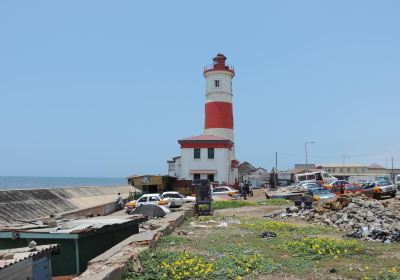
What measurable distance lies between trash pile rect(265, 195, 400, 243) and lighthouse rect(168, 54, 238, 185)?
980 inches

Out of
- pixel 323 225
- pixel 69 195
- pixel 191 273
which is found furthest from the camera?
pixel 69 195

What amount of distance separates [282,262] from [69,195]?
1037 inches

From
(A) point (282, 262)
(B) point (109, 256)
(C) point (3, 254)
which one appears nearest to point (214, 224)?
(A) point (282, 262)

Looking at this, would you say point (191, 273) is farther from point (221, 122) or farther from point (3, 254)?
point (221, 122)

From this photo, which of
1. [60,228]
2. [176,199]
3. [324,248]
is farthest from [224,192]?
[60,228]

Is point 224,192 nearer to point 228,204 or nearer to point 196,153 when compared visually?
point 228,204

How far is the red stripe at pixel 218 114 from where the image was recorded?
5419 centimetres

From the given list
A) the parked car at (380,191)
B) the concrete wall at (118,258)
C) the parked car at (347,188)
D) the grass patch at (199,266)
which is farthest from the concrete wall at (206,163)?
the grass patch at (199,266)

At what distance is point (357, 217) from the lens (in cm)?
1888

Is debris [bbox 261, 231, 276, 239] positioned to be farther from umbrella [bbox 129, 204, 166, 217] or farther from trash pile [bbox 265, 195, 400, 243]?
umbrella [bbox 129, 204, 166, 217]

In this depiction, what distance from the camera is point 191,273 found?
9422 mm

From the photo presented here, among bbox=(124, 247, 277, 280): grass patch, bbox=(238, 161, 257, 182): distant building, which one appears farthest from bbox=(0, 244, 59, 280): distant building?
bbox=(238, 161, 257, 182): distant building

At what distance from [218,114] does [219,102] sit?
1.48 metres

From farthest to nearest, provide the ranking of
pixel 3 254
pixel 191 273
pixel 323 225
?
pixel 323 225 < pixel 191 273 < pixel 3 254
